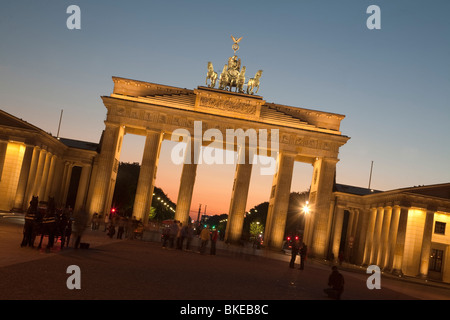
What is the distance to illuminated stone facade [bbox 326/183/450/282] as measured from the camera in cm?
5456

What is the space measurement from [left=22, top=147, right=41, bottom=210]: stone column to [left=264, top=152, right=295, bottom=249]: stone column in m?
28.1

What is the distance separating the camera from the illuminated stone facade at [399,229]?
54.6 m

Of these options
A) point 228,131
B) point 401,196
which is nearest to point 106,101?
point 228,131

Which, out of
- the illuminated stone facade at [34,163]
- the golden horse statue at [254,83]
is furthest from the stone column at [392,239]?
the illuminated stone facade at [34,163]

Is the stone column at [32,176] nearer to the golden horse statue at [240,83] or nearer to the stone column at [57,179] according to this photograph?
the stone column at [57,179]

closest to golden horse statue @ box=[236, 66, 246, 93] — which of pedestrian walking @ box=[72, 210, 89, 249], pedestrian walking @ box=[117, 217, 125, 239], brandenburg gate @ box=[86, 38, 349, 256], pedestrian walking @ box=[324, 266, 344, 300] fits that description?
brandenburg gate @ box=[86, 38, 349, 256]

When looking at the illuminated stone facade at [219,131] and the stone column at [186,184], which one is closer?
the stone column at [186,184]

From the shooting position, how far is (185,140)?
2507 inches

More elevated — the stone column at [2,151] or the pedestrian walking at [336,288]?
the stone column at [2,151]

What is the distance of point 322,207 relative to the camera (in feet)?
205

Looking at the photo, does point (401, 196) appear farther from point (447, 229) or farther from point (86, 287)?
point (86, 287)

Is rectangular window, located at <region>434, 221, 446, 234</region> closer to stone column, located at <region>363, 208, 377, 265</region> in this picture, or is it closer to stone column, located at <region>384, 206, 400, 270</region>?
stone column, located at <region>384, 206, 400, 270</region>

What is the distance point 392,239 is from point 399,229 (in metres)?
2.81

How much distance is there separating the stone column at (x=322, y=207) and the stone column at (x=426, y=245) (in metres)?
11.5
